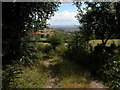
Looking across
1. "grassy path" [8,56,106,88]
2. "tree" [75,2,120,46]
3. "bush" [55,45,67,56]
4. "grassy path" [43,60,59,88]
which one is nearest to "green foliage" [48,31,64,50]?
"bush" [55,45,67,56]

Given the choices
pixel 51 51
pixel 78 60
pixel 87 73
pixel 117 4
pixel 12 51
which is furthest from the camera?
pixel 51 51

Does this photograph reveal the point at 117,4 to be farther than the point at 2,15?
Yes

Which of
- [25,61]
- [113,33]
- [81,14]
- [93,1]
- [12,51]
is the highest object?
[93,1]

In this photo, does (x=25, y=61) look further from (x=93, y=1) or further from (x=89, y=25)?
(x=93, y=1)

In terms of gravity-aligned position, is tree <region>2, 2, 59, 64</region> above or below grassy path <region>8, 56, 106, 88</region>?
above

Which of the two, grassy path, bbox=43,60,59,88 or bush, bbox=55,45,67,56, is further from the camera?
bush, bbox=55,45,67,56

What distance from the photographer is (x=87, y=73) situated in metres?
5.86

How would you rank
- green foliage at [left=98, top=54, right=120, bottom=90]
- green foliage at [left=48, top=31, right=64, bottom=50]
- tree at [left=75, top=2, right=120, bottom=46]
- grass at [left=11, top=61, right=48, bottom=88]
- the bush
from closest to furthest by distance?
grass at [left=11, top=61, right=48, bottom=88], green foliage at [left=98, top=54, right=120, bottom=90], tree at [left=75, top=2, right=120, bottom=46], the bush, green foliage at [left=48, top=31, right=64, bottom=50]

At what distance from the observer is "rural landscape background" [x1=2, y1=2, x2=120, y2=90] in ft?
14.8

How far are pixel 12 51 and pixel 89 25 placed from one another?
13.9 ft

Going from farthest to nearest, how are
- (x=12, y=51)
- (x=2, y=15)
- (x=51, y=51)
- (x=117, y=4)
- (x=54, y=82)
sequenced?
(x=51, y=51) → (x=117, y=4) → (x=12, y=51) → (x=54, y=82) → (x=2, y=15)

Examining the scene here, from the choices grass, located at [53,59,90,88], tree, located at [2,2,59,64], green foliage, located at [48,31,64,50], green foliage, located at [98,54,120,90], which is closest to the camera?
tree, located at [2,2,59,64]

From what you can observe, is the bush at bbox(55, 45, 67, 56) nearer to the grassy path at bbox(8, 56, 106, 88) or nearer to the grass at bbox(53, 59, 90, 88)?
the grass at bbox(53, 59, 90, 88)

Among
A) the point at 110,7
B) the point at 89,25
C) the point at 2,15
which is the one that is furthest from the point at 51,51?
the point at 2,15
